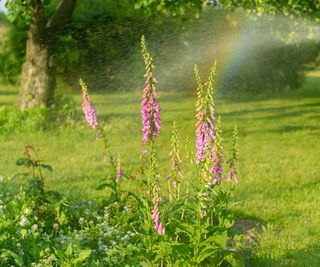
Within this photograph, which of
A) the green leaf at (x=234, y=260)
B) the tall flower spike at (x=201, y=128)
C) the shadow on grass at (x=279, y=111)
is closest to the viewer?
the tall flower spike at (x=201, y=128)

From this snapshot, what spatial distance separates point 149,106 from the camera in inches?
184

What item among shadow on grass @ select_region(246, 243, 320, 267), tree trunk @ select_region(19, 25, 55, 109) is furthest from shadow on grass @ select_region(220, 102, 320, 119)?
shadow on grass @ select_region(246, 243, 320, 267)

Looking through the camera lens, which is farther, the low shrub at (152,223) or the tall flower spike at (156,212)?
the low shrub at (152,223)

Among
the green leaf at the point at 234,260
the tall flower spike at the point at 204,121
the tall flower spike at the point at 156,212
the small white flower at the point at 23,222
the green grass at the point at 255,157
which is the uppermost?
the tall flower spike at the point at 204,121

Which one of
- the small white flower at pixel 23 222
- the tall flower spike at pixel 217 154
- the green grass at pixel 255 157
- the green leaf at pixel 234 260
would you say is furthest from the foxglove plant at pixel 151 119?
the green grass at pixel 255 157

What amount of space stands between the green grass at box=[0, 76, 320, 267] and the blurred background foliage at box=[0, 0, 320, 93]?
1765 millimetres

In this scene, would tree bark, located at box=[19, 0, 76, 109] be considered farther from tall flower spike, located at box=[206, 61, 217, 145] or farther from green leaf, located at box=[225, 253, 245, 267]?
tall flower spike, located at box=[206, 61, 217, 145]

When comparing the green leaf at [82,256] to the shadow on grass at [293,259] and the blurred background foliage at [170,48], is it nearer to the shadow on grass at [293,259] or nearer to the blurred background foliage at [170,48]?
the shadow on grass at [293,259]

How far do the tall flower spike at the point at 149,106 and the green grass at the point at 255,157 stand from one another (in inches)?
72.0

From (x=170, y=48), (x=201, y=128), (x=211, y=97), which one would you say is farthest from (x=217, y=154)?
(x=170, y=48)

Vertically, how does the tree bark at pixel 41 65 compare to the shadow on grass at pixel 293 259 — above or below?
above

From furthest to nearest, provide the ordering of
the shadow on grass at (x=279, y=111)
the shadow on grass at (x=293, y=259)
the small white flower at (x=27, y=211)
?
1. the shadow on grass at (x=279, y=111)
2. the shadow on grass at (x=293, y=259)
3. the small white flower at (x=27, y=211)

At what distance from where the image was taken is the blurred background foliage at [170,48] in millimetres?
19391

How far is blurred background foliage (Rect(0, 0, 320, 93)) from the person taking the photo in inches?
763
